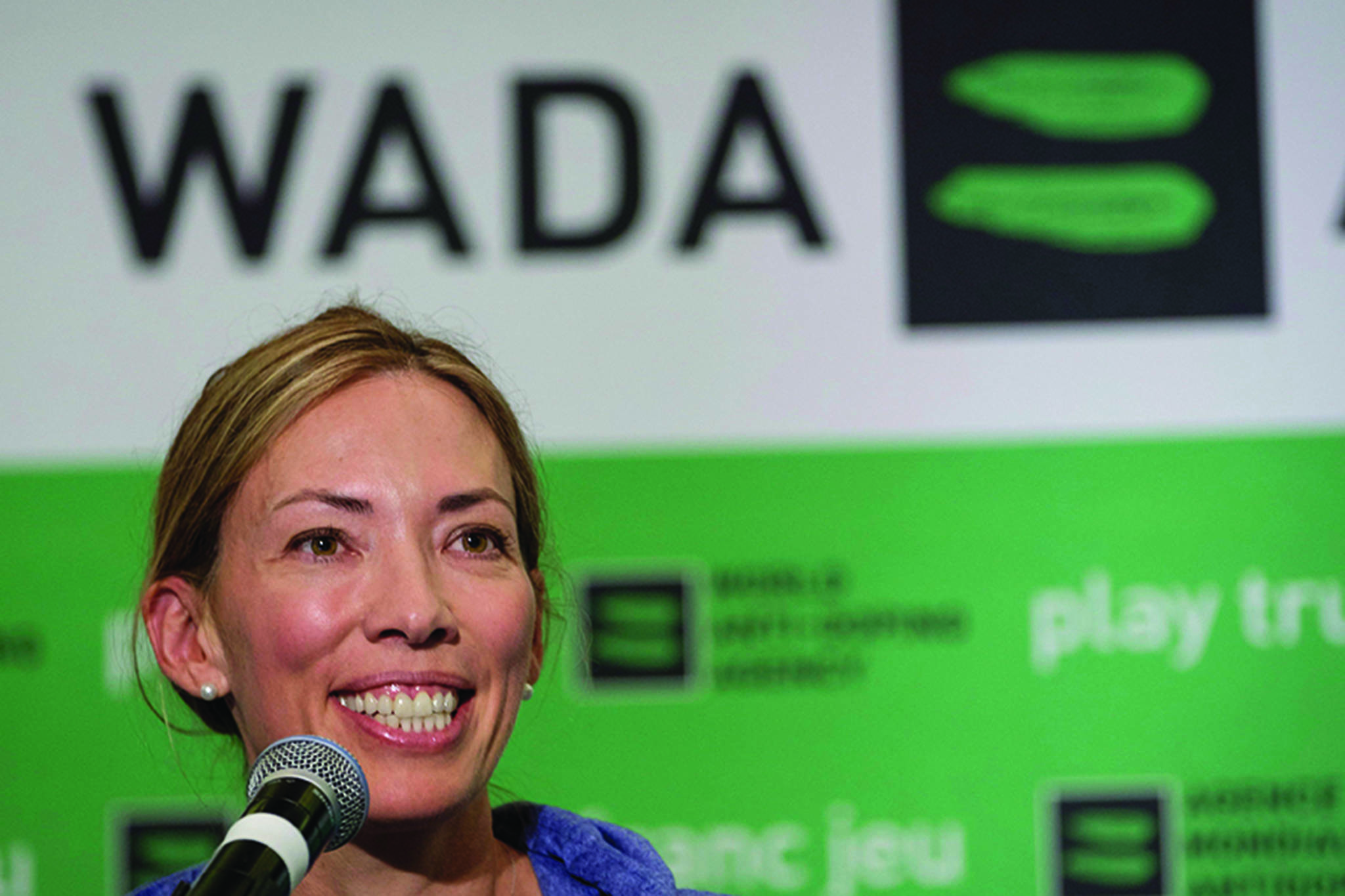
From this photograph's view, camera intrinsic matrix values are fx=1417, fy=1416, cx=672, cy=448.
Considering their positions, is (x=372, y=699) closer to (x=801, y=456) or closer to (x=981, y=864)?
(x=801, y=456)

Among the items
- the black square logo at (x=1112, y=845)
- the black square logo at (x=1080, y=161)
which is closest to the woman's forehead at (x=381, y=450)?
the black square logo at (x=1080, y=161)

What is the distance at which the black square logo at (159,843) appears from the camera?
2.25 m

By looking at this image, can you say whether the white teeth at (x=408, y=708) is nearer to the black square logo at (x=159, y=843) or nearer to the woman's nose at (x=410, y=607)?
the woman's nose at (x=410, y=607)

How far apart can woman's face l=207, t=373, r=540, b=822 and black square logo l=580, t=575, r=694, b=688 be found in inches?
42.8

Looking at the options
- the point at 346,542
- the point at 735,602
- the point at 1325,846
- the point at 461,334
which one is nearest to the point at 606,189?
the point at 461,334

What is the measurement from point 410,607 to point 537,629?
23 cm

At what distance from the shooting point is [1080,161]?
7.66ft

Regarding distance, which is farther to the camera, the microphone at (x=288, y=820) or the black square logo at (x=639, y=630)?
the black square logo at (x=639, y=630)

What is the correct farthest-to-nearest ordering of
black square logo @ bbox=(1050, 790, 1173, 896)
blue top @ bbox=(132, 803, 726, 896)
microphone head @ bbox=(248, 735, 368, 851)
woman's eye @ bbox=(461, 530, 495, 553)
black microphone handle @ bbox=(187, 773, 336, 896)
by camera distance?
black square logo @ bbox=(1050, 790, 1173, 896) < blue top @ bbox=(132, 803, 726, 896) < woman's eye @ bbox=(461, 530, 495, 553) < microphone head @ bbox=(248, 735, 368, 851) < black microphone handle @ bbox=(187, 773, 336, 896)

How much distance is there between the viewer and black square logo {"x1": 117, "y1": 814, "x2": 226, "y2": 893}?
7.38 feet

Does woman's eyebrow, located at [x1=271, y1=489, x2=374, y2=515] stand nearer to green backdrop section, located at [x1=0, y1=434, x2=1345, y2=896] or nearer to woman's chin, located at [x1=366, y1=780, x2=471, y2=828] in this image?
woman's chin, located at [x1=366, y1=780, x2=471, y2=828]

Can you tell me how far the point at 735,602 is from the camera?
2281mm

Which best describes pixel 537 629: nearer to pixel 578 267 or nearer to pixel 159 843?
pixel 578 267

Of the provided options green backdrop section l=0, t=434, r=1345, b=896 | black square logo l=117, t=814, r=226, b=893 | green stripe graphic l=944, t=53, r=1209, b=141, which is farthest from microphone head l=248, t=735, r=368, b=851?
green stripe graphic l=944, t=53, r=1209, b=141
